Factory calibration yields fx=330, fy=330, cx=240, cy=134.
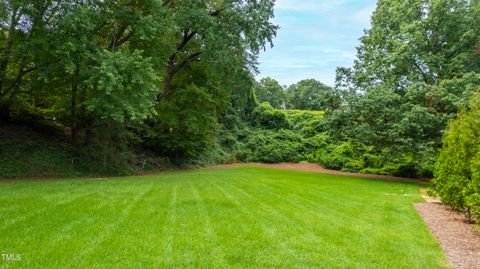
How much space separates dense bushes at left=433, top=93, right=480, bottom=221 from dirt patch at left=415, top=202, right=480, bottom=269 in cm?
40

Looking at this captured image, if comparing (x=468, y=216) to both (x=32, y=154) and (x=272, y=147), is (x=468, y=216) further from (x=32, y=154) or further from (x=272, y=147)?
(x=272, y=147)

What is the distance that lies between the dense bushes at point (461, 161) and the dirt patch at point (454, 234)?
0.40 meters

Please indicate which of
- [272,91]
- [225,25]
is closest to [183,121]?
[225,25]

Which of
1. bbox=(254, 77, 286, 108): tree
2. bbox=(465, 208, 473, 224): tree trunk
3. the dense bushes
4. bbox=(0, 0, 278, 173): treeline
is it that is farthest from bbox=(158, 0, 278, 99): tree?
bbox=(254, 77, 286, 108): tree

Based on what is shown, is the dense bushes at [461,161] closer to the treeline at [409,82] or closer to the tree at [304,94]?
the treeline at [409,82]

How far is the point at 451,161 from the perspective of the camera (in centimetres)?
840

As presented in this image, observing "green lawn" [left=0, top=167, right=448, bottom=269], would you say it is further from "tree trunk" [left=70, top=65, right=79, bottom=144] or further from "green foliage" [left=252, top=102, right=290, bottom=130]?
"green foliage" [left=252, top=102, right=290, bottom=130]

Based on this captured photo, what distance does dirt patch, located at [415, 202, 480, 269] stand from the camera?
4978mm

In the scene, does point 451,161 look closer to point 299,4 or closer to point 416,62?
point 299,4

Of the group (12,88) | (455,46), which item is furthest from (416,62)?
(12,88)

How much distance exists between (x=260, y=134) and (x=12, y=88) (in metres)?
21.3

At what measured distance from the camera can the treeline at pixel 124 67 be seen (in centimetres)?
1138

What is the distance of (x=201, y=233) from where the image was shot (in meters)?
5.20

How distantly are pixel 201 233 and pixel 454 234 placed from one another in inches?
201
